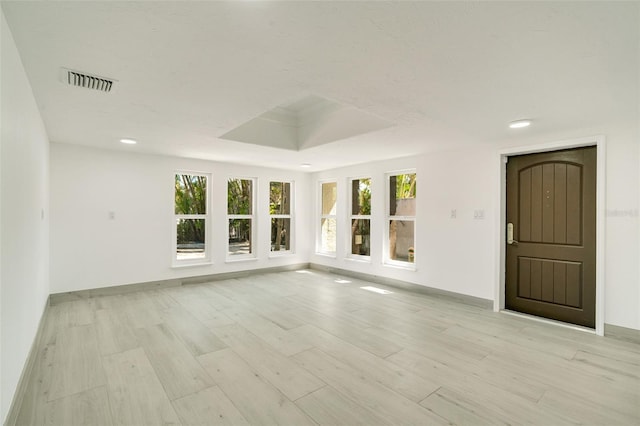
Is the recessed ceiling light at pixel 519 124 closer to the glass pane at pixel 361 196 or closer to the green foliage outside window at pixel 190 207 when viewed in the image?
the glass pane at pixel 361 196

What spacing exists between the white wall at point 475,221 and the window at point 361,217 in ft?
0.97

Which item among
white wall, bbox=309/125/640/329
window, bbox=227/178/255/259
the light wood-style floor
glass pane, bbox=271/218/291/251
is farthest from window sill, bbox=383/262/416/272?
window, bbox=227/178/255/259

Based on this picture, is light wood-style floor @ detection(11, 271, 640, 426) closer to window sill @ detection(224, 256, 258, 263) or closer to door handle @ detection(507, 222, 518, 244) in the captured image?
door handle @ detection(507, 222, 518, 244)

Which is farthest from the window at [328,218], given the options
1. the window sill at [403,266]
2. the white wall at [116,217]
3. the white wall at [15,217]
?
the white wall at [15,217]

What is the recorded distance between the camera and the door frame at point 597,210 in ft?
10.9

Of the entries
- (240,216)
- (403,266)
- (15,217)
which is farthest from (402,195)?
(15,217)

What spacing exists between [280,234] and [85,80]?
198 inches

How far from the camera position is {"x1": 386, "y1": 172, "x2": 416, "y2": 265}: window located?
17.7ft

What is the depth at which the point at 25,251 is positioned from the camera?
91.4 inches

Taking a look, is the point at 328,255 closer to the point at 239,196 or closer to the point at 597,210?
the point at 239,196

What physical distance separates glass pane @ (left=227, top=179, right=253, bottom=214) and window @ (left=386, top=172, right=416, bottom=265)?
2.91 m

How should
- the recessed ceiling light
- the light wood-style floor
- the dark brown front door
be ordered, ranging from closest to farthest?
the light wood-style floor → the recessed ceiling light → the dark brown front door

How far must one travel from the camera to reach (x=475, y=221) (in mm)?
4387

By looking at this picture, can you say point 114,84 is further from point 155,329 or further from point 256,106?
point 155,329
